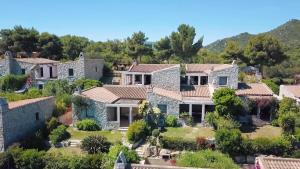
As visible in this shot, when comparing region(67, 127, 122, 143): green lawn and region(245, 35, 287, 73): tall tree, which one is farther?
region(245, 35, 287, 73): tall tree

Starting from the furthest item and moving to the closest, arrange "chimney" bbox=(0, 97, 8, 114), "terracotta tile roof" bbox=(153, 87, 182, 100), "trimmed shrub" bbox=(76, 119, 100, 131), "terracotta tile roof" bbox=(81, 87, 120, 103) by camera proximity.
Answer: "terracotta tile roof" bbox=(153, 87, 182, 100) < "terracotta tile roof" bbox=(81, 87, 120, 103) < "trimmed shrub" bbox=(76, 119, 100, 131) < "chimney" bbox=(0, 97, 8, 114)

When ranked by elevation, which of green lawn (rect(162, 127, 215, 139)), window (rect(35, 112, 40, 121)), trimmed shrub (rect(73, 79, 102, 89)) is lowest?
green lawn (rect(162, 127, 215, 139))

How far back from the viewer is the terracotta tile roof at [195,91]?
36594mm

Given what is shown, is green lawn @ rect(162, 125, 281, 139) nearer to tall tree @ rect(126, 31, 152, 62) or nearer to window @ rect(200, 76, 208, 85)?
window @ rect(200, 76, 208, 85)

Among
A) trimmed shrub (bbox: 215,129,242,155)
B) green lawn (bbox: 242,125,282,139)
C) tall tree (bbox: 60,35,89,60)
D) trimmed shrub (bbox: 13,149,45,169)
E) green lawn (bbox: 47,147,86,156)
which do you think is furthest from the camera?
tall tree (bbox: 60,35,89,60)

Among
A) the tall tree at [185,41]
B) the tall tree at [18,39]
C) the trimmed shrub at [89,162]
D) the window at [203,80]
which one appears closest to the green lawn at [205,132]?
the trimmed shrub at [89,162]

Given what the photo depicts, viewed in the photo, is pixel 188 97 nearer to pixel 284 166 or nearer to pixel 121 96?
pixel 121 96

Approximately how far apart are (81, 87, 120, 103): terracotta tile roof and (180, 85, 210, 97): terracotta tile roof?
7860 millimetres

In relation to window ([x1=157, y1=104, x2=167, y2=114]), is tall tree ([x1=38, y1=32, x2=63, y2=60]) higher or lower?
higher

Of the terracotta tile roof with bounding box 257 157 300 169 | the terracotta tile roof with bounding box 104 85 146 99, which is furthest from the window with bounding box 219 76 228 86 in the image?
the terracotta tile roof with bounding box 257 157 300 169

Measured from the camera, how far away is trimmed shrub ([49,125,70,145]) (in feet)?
99.8

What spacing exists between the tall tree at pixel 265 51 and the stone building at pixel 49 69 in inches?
980

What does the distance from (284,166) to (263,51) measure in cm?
3975

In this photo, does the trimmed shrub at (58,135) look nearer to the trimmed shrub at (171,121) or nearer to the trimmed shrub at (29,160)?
the trimmed shrub at (29,160)
